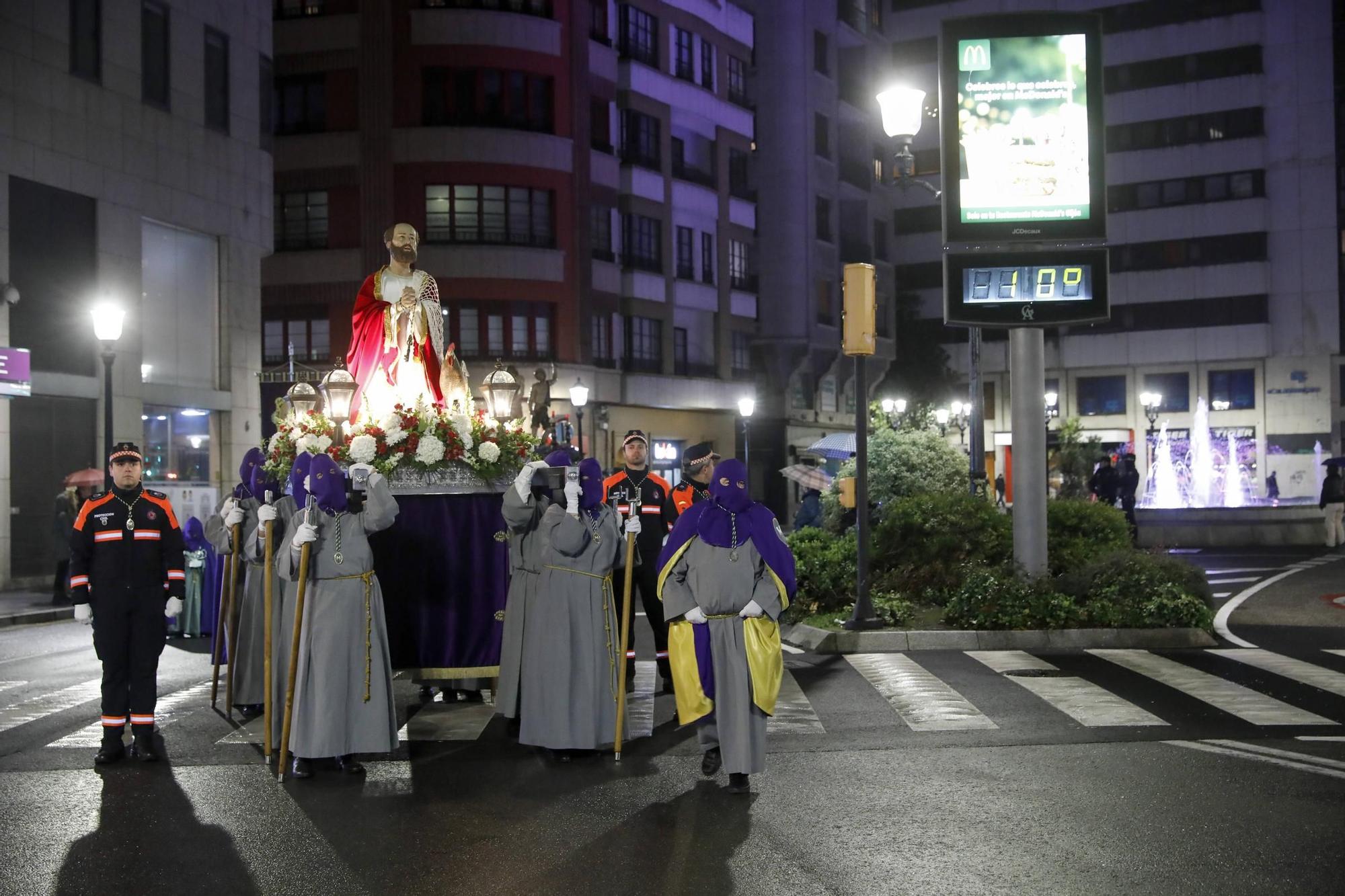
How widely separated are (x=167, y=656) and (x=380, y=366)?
521 centimetres

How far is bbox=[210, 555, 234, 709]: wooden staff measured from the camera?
1181 centimetres

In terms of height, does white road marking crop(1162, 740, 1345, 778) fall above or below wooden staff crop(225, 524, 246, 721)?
below

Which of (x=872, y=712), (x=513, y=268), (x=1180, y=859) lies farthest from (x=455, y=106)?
(x=1180, y=859)

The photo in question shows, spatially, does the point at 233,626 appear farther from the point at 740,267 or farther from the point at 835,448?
the point at 740,267

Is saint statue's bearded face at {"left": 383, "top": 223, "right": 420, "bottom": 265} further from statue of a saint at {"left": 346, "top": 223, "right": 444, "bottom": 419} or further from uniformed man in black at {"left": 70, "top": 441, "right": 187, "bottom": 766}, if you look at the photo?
uniformed man in black at {"left": 70, "top": 441, "right": 187, "bottom": 766}

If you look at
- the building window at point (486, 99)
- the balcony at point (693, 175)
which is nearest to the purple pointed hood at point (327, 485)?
the building window at point (486, 99)

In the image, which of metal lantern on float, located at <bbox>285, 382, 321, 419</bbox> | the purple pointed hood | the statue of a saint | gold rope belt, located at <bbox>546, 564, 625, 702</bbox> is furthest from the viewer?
metal lantern on float, located at <bbox>285, 382, 321, 419</bbox>

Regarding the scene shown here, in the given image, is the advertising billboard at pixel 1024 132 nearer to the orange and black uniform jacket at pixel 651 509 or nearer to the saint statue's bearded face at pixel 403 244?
the orange and black uniform jacket at pixel 651 509

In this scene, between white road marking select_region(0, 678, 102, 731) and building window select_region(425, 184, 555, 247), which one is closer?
white road marking select_region(0, 678, 102, 731)

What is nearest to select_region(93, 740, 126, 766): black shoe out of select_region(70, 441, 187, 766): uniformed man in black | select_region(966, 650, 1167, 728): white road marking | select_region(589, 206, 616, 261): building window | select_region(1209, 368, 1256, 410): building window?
select_region(70, 441, 187, 766): uniformed man in black

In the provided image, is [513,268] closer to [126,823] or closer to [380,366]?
[380,366]

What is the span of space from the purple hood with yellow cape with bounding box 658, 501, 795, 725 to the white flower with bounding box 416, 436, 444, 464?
2.69 meters

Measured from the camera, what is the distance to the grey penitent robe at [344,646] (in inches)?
352

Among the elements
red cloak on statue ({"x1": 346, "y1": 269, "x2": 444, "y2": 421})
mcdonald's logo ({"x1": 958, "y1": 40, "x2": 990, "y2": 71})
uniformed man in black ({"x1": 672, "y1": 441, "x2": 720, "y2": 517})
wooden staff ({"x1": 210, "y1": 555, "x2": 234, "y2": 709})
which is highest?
mcdonald's logo ({"x1": 958, "y1": 40, "x2": 990, "y2": 71})
